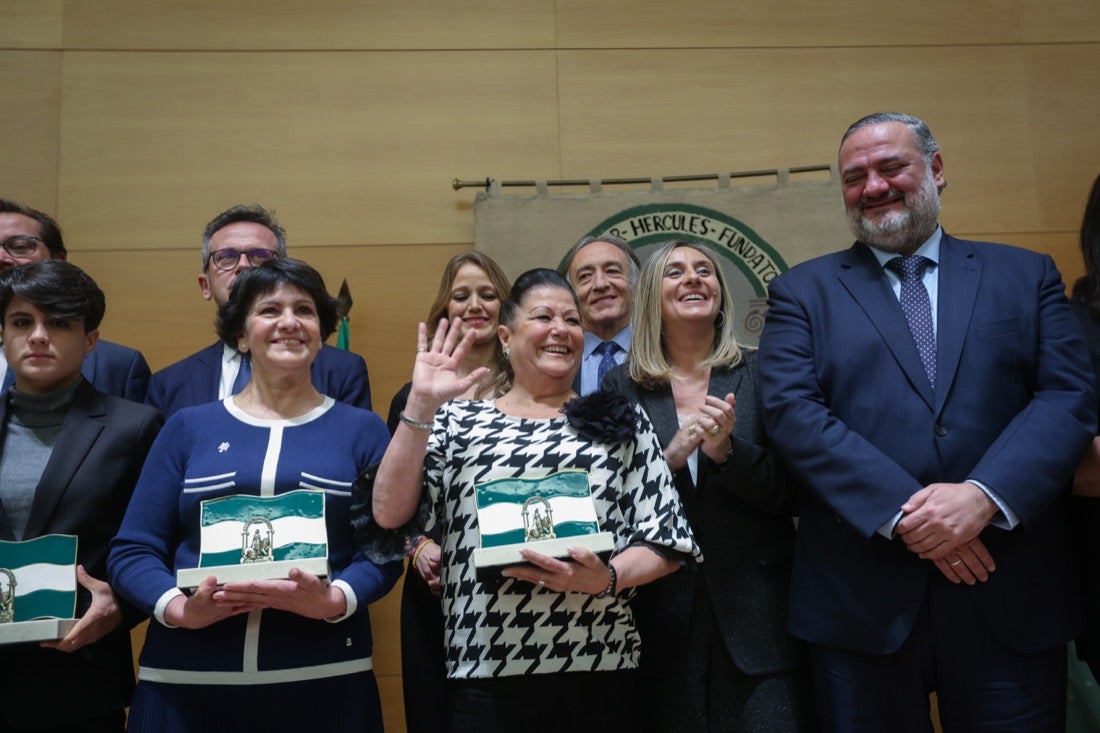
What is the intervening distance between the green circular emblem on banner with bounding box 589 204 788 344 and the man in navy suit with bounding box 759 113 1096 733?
6.00 ft

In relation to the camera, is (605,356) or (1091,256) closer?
(1091,256)

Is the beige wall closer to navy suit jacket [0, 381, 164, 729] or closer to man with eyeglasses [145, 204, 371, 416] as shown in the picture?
man with eyeglasses [145, 204, 371, 416]

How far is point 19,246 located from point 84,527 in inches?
42.9

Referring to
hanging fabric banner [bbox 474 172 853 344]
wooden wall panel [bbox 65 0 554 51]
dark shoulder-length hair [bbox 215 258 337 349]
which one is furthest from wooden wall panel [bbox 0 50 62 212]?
dark shoulder-length hair [bbox 215 258 337 349]

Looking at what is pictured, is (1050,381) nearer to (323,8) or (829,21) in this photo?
(829,21)

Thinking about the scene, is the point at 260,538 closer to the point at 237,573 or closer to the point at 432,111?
the point at 237,573

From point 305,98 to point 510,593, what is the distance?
308 centimetres

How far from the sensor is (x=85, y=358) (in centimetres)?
276

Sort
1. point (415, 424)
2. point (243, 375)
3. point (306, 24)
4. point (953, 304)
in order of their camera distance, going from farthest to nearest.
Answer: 1. point (306, 24)
2. point (243, 375)
3. point (953, 304)
4. point (415, 424)

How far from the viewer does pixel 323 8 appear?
4.43 meters

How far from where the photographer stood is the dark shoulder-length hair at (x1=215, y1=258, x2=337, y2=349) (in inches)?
86.7

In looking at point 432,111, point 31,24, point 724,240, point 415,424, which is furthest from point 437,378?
point 31,24

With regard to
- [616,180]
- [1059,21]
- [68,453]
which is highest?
[1059,21]

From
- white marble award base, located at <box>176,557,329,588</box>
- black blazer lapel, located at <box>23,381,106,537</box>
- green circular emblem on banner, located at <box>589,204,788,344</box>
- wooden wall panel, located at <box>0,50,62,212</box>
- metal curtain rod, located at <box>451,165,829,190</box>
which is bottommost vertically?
white marble award base, located at <box>176,557,329,588</box>
